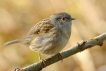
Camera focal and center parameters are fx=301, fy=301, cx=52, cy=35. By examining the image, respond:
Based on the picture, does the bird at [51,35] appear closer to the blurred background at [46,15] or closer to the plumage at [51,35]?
the plumage at [51,35]

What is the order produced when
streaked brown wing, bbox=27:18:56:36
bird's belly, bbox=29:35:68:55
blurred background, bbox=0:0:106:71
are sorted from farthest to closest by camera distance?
A: 1. blurred background, bbox=0:0:106:71
2. streaked brown wing, bbox=27:18:56:36
3. bird's belly, bbox=29:35:68:55

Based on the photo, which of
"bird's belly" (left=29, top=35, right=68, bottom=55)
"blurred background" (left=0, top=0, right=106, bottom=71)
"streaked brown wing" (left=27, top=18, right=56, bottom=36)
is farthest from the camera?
"blurred background" (left=0, top=0, right=106, bottom=71)

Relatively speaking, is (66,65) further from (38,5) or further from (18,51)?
(38,5)

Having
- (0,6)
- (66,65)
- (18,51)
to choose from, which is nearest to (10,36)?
(18,51)

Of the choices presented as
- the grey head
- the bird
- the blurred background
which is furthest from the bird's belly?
the blurred background

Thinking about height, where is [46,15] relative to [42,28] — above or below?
above

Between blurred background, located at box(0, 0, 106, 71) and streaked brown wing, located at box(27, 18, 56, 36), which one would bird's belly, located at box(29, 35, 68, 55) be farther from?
blurred background, located at box(0, 0, 106, 71)

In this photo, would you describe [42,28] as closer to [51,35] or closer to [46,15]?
[51,35]

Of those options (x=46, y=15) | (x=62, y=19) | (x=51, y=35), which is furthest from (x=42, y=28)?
(x=46, y=15)
